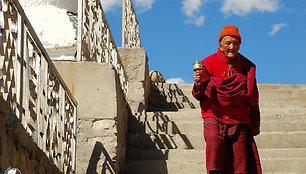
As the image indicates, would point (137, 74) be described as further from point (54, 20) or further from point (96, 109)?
point (96, 109)

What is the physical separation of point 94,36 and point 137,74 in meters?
2.67

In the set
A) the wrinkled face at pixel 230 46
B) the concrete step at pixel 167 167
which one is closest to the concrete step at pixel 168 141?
the concrete step at pixel 167 167

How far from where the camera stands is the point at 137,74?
879 cm

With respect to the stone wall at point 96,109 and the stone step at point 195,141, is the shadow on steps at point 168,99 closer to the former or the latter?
the stone step at point 195,141

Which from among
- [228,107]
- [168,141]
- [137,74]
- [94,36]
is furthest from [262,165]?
[137,74]

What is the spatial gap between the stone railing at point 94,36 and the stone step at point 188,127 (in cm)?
95

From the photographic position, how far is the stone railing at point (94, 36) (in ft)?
18.5

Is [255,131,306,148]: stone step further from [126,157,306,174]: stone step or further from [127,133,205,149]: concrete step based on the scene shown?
[127,133,205,149]: concrete step

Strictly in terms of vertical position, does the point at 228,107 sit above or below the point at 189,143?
above

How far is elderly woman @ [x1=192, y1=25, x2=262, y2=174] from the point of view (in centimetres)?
427

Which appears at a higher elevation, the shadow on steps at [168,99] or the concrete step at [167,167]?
the shadow on steps at [168,99]

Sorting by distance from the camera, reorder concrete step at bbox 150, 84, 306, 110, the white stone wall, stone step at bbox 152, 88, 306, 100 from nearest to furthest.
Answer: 1. the white stone wall
2. concrete step at bbox 150, 84, 306, 110
3. stone step at bbox 152, 88, 306, 100

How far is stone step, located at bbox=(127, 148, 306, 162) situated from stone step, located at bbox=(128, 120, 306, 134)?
0.62 m

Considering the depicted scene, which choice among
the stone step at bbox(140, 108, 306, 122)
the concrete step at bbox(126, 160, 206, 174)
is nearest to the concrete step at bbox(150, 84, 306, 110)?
the stone step at bbox(140, 108, 306, 122)
